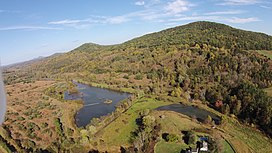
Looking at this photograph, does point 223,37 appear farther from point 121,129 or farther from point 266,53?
point 121,129

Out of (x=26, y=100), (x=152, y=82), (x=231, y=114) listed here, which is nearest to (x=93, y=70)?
(x=152, y=82)

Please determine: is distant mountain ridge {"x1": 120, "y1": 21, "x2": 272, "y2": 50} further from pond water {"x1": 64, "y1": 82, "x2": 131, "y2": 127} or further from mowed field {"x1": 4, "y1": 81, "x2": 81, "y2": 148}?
mowed field {"x1": 4, "y1": 81, "x2": 81, "y2": 148}

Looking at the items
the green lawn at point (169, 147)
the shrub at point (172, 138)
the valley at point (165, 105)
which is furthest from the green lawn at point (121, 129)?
the shrub at point (172, 138)

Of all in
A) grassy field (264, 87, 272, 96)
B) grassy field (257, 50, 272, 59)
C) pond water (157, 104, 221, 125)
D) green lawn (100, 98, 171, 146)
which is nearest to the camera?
green lawn (100, 98, 171, 146)

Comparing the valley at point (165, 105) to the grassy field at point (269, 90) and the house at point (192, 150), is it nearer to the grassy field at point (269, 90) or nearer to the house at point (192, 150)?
the grassy field at point (269, 90)

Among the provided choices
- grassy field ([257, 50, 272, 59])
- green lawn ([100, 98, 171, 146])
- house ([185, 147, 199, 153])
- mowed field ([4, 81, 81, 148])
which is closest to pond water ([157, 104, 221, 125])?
green lawn ([100, 98, 171, 146])
